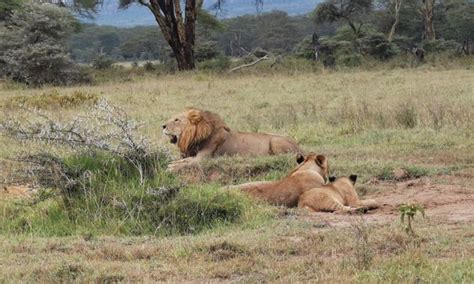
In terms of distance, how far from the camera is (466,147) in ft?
33.4

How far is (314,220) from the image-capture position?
21.7 ft

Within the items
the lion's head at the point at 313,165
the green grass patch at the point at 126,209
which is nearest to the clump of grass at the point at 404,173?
the lion's head at the point at 313,165

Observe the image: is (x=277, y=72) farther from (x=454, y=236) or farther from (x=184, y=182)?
(x=454, y=236)

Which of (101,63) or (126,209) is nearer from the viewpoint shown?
(126,209)

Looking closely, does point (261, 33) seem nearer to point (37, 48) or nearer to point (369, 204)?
point (37, 48)

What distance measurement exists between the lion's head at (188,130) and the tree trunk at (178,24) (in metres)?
17.1

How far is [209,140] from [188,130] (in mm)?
290

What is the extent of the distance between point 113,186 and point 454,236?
303 cm

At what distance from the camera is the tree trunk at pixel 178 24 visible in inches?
1066

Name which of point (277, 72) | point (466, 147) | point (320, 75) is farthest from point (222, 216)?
point (277, 72)

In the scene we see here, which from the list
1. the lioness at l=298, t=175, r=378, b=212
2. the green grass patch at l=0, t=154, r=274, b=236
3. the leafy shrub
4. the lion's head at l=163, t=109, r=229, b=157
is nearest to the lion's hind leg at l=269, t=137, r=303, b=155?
the lion's head at l=163, t=109, r=229, b=157

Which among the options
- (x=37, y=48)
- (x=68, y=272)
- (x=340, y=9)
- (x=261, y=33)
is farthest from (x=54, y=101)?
(x=261, y=33)

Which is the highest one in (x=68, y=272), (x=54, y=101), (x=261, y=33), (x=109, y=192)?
(x=68, y=272)

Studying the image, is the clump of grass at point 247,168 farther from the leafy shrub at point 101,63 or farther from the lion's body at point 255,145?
the leafy shrub at point 101,63
